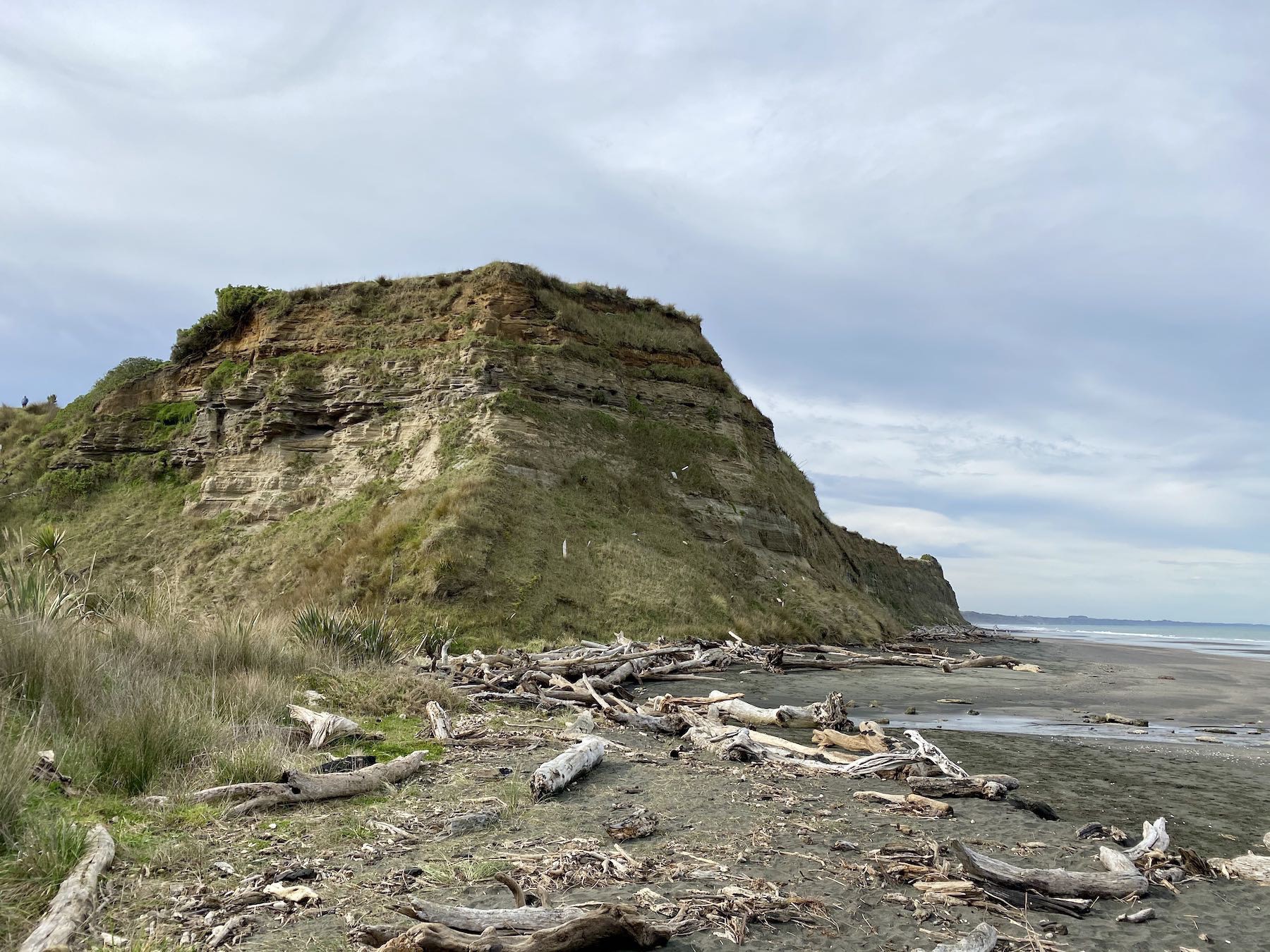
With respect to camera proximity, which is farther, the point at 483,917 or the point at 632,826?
the point at 632,826

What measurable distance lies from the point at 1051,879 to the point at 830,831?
181 cm

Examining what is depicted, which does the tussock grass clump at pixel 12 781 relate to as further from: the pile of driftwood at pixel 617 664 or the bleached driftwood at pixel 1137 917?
the pile of driftwood at pixel 617 664

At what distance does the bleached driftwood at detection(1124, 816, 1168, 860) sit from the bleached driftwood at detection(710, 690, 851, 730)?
5.93 meters

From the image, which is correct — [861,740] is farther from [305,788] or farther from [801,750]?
[305,788]

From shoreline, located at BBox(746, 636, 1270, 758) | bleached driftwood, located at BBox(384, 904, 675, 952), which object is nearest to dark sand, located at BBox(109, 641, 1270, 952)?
bleached driftwood, located at BBox(384, 904, 675, 952)

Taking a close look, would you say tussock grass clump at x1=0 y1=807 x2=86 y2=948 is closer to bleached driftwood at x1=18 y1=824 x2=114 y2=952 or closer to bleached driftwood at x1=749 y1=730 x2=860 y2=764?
bleached driftwood at x1=18 y1=824 x2=114 y2=952

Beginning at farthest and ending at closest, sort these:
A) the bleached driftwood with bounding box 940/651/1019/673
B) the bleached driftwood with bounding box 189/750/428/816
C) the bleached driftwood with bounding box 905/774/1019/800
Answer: the bleached driftwood with bounding box 940/651/1019/673 → the bleached driftwood with bounding box 905/774/1019/800 → the bleached driftwood with bounding box 189/750/428/816

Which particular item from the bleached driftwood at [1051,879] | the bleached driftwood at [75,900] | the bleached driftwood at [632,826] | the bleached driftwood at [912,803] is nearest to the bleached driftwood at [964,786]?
the bleached driftwood at [912,803]

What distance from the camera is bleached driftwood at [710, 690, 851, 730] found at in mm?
12719

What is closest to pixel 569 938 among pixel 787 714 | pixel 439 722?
pixel 439 722

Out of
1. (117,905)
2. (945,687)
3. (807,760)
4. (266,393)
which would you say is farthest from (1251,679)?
(266,393)

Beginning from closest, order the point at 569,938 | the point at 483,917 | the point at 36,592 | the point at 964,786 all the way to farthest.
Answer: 1. the point at 569,938
2. the point at 483,917
3. the point at 964,786
4. the point at 36,592

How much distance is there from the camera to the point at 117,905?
4.39 m

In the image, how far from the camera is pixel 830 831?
6660 mm
